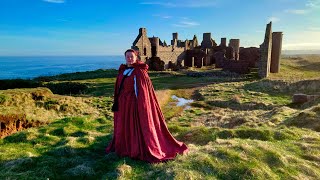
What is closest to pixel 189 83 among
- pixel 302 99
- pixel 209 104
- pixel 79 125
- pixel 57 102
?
pixel 209 104

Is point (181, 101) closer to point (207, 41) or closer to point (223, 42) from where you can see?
point (223, 42)

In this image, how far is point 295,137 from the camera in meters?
10.8

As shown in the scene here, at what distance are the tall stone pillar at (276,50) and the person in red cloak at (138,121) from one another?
1523 inches

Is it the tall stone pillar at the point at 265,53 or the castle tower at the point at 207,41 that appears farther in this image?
the castle tower at the point at 207,41

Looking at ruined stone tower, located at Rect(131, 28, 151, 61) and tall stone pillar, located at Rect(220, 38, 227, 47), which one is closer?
ruined stone tower, located at Rect(131, 28, 151, 61)

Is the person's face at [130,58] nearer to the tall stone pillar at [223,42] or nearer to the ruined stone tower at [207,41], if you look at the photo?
the tall stone pillar at [223,42]

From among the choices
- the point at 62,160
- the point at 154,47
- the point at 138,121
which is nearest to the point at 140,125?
the point at 138,121

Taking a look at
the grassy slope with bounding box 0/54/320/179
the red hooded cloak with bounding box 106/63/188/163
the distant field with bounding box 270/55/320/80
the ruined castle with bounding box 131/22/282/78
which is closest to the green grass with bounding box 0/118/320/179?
the grassy slope with bounding box 0/54/320/179

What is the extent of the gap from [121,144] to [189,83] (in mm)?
26889

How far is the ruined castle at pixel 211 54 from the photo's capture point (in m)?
40.0

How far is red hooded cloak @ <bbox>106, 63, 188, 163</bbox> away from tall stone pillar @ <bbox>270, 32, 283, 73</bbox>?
127 feet

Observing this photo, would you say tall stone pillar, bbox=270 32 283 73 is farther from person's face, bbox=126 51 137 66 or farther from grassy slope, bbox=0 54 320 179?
person's face, bbox=126 51 137 66

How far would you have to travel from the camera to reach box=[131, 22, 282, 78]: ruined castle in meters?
40.0

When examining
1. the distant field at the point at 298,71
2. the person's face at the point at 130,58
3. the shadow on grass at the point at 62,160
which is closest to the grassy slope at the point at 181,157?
the shadow on grass at the point at 62,160
